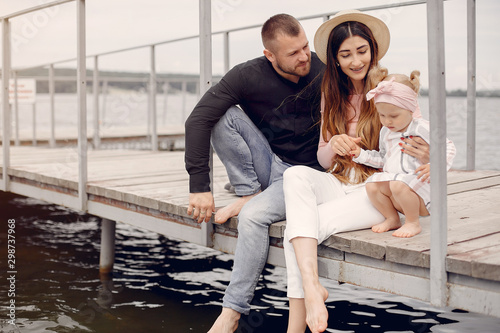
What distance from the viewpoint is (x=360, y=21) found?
2377mm

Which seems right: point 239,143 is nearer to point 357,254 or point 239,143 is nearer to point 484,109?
point 357,254

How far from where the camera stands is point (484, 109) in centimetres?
2375

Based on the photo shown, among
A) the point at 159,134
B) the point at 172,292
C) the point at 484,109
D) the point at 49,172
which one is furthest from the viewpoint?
the point at 484,109

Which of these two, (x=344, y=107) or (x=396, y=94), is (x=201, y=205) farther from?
(x=396, y=94)

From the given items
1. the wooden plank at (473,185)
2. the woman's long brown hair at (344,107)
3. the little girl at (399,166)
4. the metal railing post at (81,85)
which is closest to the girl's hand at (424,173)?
the little girl at (399,166)

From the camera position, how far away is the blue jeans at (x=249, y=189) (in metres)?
2.27

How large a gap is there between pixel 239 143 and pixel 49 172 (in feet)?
6.75

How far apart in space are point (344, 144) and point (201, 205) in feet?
2.02

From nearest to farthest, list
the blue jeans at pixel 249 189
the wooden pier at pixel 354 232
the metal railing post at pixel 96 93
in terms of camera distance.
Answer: the wooden pier at pixel 354 232
the blue jeans at pixel 249 189
the metal railing post at pixel 96 93

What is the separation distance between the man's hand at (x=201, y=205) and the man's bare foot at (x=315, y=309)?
24.6 inches

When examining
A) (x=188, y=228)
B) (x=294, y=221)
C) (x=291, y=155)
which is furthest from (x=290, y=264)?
(x=188, y=228)

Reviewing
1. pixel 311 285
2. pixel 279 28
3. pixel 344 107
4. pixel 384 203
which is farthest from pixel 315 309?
pixel 279 28

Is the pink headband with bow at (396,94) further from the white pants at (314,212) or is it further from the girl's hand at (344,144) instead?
the white pants at (314,212)

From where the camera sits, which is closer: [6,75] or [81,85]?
[81,85]
